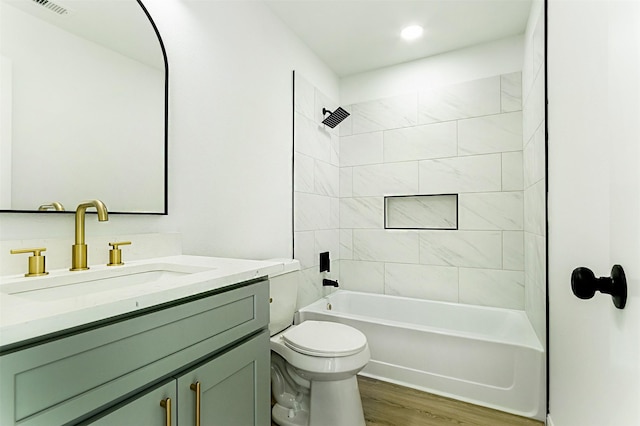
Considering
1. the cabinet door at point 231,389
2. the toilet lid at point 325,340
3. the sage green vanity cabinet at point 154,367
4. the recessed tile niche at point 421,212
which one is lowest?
the toilet lid at point 325,340

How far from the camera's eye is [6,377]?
1.83ft

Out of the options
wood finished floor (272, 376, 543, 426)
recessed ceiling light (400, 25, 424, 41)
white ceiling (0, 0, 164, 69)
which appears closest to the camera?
white ceiling (0, 0, 164, 69)

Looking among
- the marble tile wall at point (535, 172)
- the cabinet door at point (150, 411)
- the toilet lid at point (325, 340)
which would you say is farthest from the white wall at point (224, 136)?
the marble tile wall at point (535, 172)

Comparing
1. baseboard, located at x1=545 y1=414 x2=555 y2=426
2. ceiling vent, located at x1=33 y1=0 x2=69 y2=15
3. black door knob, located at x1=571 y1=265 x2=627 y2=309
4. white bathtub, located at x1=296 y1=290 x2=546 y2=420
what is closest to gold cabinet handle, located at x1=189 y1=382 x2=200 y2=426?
black door knob, located at x1=571 y1=265 x2=627 y2=309

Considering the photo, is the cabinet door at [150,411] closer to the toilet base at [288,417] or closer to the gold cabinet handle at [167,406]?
the gold cabinet handle at [167,406]

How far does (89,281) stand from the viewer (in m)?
1.08

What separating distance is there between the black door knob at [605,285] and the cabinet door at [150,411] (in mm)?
992

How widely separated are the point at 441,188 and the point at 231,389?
7.61 ft

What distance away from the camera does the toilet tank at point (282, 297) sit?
178cm

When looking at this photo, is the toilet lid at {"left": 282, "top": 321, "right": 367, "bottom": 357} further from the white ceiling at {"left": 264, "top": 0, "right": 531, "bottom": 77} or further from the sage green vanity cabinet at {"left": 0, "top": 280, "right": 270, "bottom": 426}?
the white ceiling at {"left": 264, "top": 0, "right": 531, "bottom": 77}

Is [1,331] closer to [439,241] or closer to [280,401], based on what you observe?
[280,401]

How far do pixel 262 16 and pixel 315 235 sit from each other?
1647mm

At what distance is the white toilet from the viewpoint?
1.57 metres

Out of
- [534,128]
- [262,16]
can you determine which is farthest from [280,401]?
[262,16]
